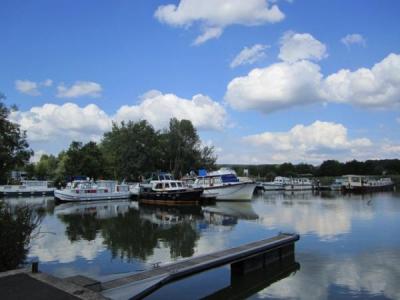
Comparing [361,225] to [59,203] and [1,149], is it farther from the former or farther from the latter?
[59,203]

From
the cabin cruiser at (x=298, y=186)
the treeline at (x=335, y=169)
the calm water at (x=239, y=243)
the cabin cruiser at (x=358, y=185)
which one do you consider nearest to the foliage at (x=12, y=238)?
the calm water at (x=239, y=243)

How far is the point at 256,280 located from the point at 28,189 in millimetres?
56825

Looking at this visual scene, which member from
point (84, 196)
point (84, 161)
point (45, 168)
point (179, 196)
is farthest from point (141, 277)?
point (45, 168)

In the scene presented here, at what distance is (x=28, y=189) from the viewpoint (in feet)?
205

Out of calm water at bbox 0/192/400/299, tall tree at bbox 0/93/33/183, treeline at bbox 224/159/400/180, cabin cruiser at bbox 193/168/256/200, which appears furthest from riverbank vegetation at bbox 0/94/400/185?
treeline at bbox 224/159/400/180

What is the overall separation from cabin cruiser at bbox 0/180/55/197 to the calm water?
111 ft

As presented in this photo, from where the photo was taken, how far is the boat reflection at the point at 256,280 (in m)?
11.2

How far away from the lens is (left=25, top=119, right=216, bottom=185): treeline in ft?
212

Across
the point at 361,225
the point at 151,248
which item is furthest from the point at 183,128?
the point at 151,248

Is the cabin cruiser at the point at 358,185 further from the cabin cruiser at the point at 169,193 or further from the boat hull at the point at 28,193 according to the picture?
the boat hull at the point at 28,193

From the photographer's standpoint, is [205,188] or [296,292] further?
[205,188]

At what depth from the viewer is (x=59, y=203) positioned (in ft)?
152

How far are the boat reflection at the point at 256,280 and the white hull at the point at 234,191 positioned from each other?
32.3 metres

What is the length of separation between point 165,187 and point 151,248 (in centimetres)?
2940
